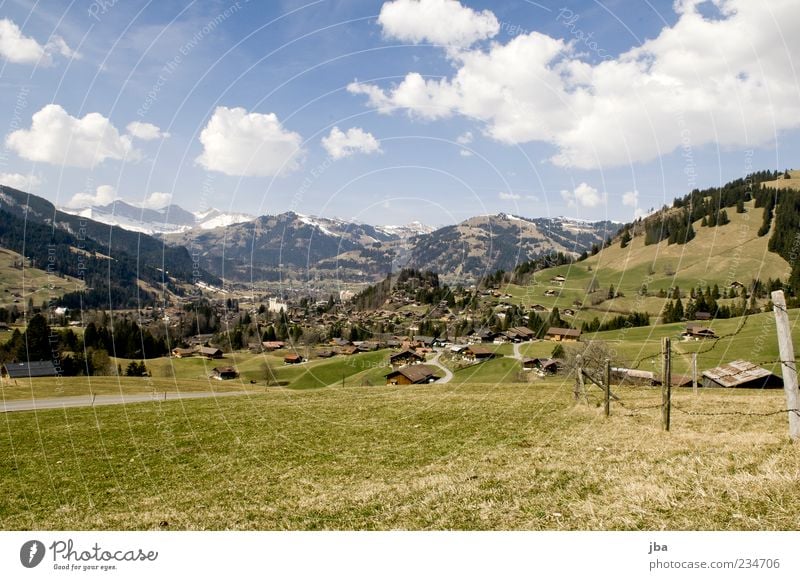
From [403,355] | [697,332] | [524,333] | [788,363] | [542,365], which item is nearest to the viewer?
[788,363]

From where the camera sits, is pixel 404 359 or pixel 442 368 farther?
pixel 404 359

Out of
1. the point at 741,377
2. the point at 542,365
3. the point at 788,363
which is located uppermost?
the point at 788,363

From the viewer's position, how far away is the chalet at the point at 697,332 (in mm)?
123600

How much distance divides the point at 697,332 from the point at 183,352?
150 meters

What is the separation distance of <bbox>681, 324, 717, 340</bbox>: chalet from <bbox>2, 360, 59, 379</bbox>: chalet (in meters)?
145

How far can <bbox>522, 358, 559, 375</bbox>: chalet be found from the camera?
4181 inches

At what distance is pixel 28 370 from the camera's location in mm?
78375

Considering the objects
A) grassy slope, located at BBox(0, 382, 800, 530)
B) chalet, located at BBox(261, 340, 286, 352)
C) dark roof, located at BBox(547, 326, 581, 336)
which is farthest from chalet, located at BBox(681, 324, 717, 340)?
chalet, located at BBox(261, 340, 286, 352)

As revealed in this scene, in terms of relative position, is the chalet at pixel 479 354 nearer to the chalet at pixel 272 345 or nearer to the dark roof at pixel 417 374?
the dark roof at pixel 417 374

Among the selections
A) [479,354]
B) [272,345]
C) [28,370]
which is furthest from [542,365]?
[28,370]

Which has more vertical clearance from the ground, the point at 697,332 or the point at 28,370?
the point at 697,332

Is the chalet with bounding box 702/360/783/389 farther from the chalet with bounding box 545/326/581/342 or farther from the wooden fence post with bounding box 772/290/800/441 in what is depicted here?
the chalet with bounding box 545/326/581/342
